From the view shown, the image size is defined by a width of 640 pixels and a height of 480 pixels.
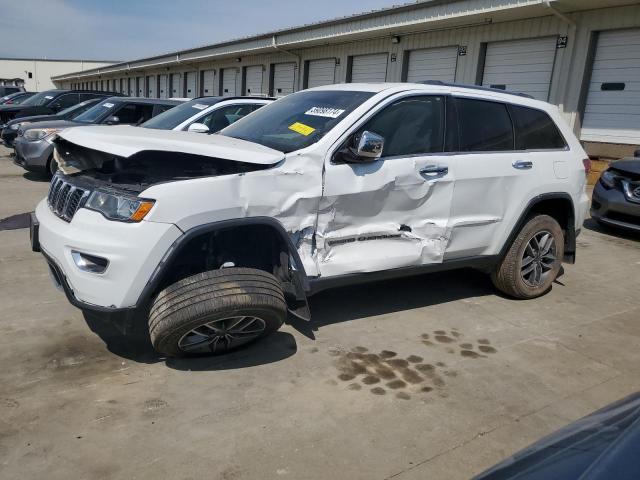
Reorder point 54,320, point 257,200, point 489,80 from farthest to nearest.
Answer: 1. point 489,80
2. point 54,320
3. point 257,200

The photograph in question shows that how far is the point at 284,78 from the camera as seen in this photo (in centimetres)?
2152

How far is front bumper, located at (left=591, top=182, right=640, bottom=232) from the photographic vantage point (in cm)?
742

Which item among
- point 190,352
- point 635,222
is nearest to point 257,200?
point 190,352

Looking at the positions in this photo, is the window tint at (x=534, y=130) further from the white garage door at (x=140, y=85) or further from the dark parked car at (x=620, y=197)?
the white garage door at (x=140, y=85)

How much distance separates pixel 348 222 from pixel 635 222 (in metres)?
5.72

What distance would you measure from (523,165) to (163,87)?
113 ft

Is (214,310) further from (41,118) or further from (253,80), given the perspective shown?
(253,80)

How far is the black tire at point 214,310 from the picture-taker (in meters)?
3.01

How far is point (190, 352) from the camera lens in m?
3.34

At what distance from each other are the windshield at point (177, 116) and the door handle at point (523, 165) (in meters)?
4.50

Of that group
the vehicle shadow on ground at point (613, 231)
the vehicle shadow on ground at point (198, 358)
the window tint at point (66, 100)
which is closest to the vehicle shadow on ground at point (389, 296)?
the vehicle shadow on ground at point (198, 358)

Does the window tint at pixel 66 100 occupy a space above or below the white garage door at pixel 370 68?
below

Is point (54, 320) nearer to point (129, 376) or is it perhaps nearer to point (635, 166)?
point (129, 376)

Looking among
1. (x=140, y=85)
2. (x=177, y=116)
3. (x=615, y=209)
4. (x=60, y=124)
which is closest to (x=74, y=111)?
(x=60, y=124)
